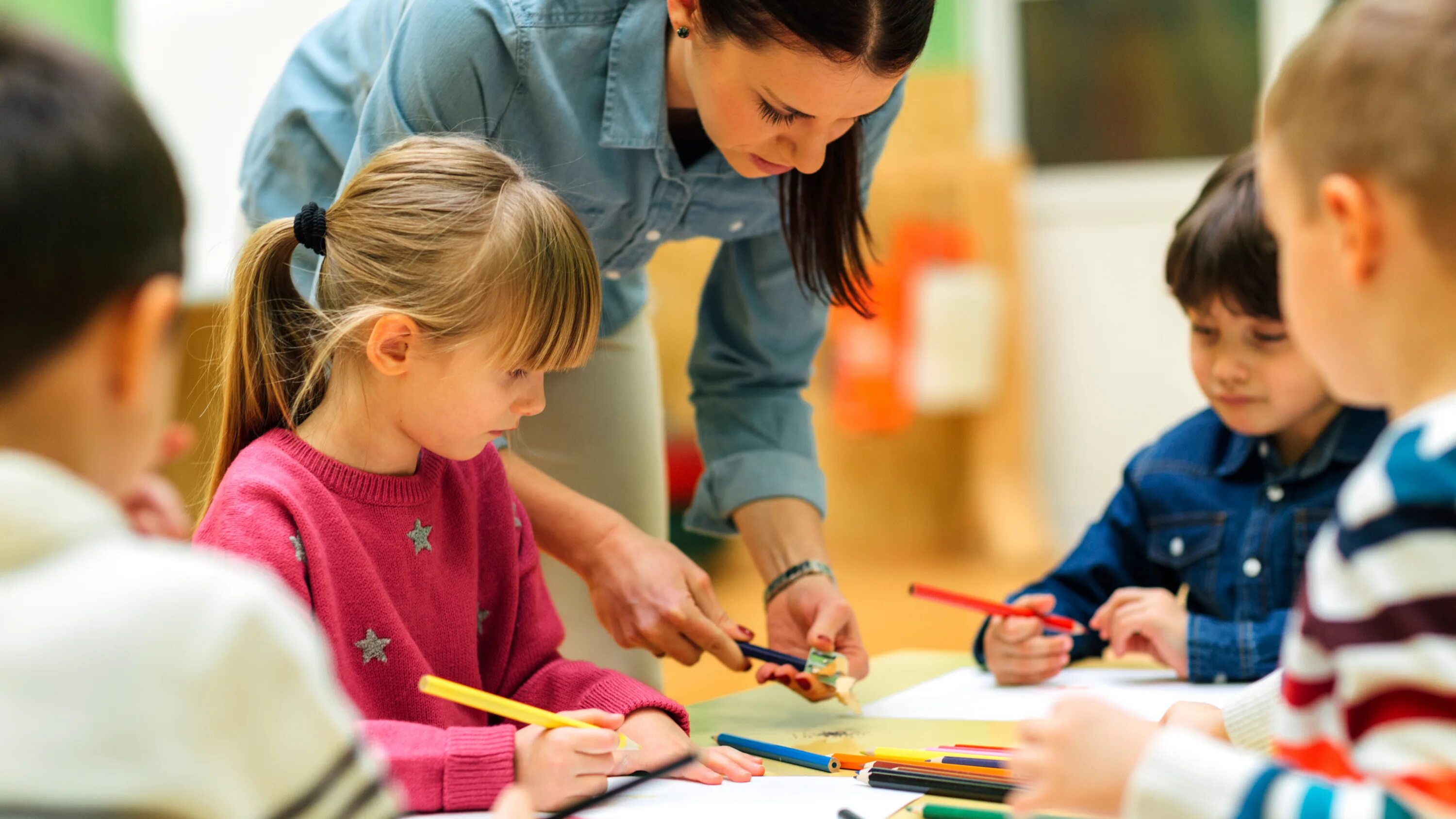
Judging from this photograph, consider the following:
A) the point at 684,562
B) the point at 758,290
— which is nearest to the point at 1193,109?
the point at 758,290

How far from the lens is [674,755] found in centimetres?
89

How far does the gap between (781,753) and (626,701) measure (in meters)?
0.11

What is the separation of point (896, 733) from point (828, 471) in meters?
3.13

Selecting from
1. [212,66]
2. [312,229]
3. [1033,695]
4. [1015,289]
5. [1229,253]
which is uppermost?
[212,66]

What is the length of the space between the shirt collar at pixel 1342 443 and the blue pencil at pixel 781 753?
581mm

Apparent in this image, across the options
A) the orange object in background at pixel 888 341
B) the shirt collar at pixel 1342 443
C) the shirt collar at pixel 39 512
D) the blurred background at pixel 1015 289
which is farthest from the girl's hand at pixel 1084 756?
the orange object in background at pixel 888 341

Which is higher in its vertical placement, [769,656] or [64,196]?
[64,196]

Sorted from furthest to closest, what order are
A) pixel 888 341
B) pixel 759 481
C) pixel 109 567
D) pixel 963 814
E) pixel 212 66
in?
pixel 888 341 < pixel 212 66 < pixel 759 481 < pixel 963 814 < pixel 109 567

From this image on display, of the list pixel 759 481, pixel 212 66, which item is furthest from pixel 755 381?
pixel 212 66

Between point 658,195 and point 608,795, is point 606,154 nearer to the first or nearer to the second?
point 658,195

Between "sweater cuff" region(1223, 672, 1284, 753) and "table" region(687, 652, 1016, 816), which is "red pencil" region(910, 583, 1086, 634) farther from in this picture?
"sweater cuff" region(1223, 672, 1284, 753)

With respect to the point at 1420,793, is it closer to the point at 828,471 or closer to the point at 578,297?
the point at 578,297

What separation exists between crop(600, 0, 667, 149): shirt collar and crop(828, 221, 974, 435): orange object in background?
2.79 metres

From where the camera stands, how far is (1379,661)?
0.50m
